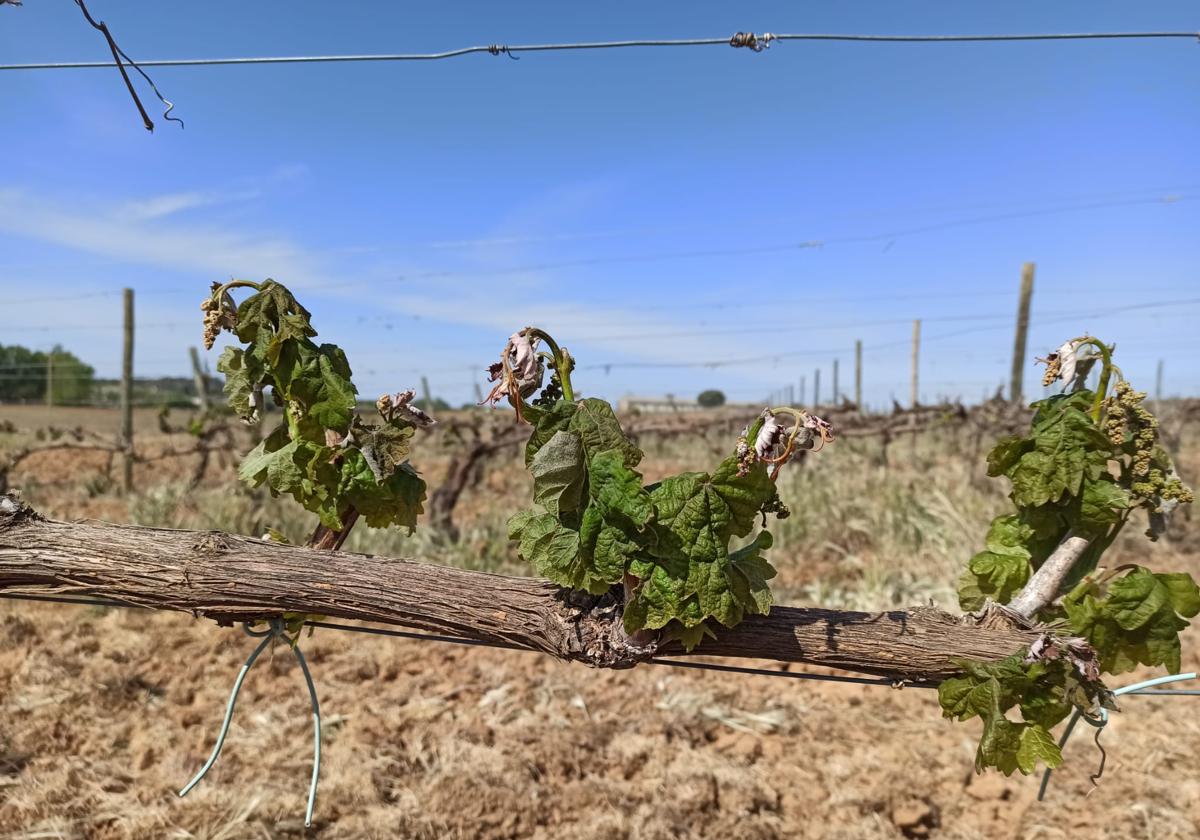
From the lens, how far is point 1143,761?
3.22 meters

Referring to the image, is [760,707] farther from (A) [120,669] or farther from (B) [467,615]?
(A) [120,669]

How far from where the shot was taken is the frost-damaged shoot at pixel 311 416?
148cm

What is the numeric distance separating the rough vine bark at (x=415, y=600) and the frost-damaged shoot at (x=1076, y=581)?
0.21ft

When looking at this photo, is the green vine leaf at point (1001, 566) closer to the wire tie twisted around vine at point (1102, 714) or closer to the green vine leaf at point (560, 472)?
the wire tie twisted around vine at point (1102, 714)

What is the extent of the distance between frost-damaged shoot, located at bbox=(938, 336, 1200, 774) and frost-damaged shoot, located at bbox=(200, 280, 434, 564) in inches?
44.9

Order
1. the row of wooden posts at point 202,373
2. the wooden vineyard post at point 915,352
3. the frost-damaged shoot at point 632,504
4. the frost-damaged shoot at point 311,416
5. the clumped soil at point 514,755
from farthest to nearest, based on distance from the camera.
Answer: the wooden vineyard post at point 915,352, the row of wooden posts at point 202,373, the clumped soil at point 514,755, the frost-damaged shoot at point 311,416, the frost-damaged shoot at point 632,504

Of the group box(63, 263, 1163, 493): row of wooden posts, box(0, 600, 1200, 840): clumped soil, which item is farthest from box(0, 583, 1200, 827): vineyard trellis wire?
box(63, 263, 1163, 493): row of wooden posts

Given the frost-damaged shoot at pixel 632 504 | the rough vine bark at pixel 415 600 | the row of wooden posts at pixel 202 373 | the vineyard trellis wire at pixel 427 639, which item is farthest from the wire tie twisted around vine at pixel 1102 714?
the row of wooden posts at pixel 202 373

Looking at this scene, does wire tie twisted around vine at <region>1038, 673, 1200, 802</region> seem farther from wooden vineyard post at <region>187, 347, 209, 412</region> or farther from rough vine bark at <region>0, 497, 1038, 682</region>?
wooden vineyard post at <region>187, 347, 209, 412</region>

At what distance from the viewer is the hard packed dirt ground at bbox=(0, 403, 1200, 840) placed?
280cm

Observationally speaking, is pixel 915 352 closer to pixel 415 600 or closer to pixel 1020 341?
pixel 1020 341

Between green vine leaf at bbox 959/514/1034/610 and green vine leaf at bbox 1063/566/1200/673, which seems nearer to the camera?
green vine leaf at bbox 1063/566/1200/673

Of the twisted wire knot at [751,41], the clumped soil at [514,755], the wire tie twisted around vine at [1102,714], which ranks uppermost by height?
the twisted wire knot at [751,41]

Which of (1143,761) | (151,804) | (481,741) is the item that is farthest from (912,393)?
(151,804)
